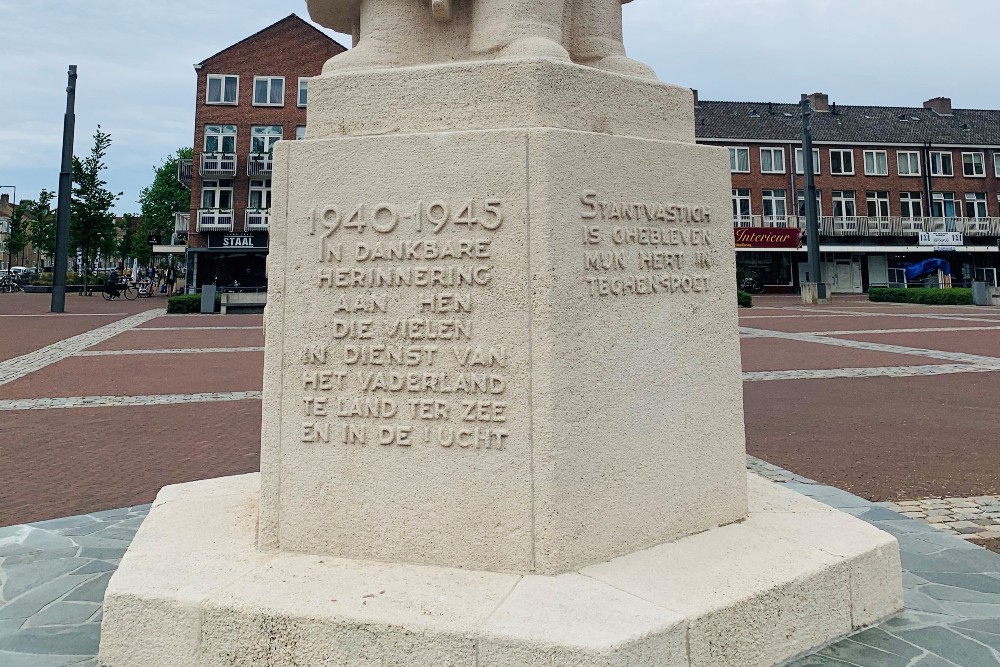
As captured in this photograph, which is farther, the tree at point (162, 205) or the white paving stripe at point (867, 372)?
the tree at point (162, 205)

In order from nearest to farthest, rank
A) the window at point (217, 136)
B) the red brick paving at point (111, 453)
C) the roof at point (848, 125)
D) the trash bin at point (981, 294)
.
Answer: the red brick paving at point (111, 453) < the trash bin at point (981, 294) < the window at point (217, 136) < the roof at point (848, 125)

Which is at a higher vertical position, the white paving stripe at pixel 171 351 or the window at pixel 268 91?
the window at pixel 268 91

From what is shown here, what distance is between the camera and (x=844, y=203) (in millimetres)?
45500

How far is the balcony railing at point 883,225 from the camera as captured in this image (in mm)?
44031

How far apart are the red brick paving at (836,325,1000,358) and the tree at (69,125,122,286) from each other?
121ft

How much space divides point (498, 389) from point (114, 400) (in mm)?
7981

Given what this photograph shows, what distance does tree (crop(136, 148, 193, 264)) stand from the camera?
196 ft

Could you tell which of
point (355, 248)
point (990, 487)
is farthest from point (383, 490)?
point (990, 487)

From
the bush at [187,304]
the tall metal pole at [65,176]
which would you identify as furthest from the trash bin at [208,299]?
the tall metal pole at [65,176]

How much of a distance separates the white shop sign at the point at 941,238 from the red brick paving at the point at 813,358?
37361 mm

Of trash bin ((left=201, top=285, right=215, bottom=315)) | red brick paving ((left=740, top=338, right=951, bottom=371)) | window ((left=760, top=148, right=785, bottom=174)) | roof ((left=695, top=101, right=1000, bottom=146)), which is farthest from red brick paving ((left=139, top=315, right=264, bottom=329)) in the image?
window ((left=760, top=148, right=785, bottom=174))

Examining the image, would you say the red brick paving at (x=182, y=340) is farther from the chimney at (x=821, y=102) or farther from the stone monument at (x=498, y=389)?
the chimney at (x=821, y=102)

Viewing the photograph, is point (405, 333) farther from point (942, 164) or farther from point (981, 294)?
point (942, 164)

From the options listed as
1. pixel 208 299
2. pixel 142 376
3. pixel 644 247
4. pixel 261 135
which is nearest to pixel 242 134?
pixel 261 135
